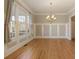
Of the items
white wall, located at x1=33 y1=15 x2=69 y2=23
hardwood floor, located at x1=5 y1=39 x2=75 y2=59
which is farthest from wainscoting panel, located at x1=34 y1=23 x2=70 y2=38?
hardwood floor, located at x1=5 y1=39 x2=75 y2=59

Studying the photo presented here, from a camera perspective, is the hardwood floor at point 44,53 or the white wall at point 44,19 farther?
the white wall at point 44,19

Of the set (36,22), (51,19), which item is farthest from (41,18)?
(51,19)

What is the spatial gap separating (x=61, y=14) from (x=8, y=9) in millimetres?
8601

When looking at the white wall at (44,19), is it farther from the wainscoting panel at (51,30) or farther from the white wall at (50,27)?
the wainscoting panel at (51,30)

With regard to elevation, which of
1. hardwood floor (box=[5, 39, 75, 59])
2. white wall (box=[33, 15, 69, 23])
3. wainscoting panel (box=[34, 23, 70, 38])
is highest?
white wall (box=[33, 15, 69, 23])


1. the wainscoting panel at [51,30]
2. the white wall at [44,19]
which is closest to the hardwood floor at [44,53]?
the wainscoting panel at [51,30]

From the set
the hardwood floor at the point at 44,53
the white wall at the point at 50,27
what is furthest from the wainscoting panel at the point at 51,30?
the hardwood floor at the point at 44,53

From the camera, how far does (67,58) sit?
4219 millimetres

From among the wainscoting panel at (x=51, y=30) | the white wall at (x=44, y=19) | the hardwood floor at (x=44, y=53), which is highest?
the white wall at (x=44, y=19)

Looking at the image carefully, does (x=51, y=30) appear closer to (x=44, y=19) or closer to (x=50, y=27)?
(x=50, y=27)

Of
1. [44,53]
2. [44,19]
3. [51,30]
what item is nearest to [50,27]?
[51,30]

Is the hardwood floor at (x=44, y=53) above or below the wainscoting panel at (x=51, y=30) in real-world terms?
below

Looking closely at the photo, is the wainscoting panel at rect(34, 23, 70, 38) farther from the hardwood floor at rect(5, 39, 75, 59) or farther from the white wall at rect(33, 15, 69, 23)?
the hardwood floor at rect(5, 39, 75, 59)
